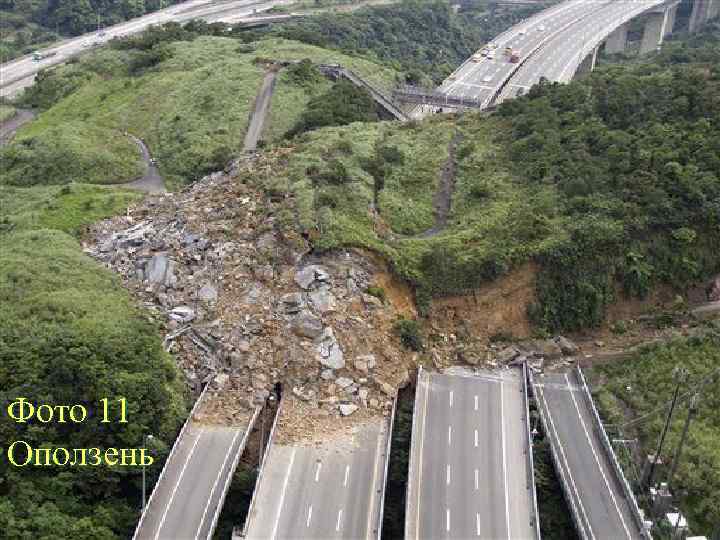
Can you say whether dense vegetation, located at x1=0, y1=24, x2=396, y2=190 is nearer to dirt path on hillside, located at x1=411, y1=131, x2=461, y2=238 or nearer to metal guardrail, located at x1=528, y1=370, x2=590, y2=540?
dirt path on hillside, located at x1=411, y1=131, x2=461, y2=238

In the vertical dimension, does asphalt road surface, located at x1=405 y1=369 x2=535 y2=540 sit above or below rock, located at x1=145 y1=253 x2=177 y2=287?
below

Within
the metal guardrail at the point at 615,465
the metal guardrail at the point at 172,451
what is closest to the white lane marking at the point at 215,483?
the metal guardrail at the point at 172,451

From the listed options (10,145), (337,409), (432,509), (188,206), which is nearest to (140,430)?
(337,409)

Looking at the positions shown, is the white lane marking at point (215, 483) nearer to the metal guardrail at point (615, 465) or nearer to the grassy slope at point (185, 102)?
the metal guardrail at point (615, 465)

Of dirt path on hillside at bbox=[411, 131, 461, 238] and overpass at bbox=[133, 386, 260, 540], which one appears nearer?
overpass at bbox=[133, 386, 260, 540]

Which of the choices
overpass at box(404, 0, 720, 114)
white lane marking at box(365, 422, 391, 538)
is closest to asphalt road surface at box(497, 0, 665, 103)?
overpass at box(404, 0, 720, 114)

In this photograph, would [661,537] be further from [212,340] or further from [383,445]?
[212,340]

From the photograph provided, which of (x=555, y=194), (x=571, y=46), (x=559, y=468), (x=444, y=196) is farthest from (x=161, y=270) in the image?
(x=571, y=46)
